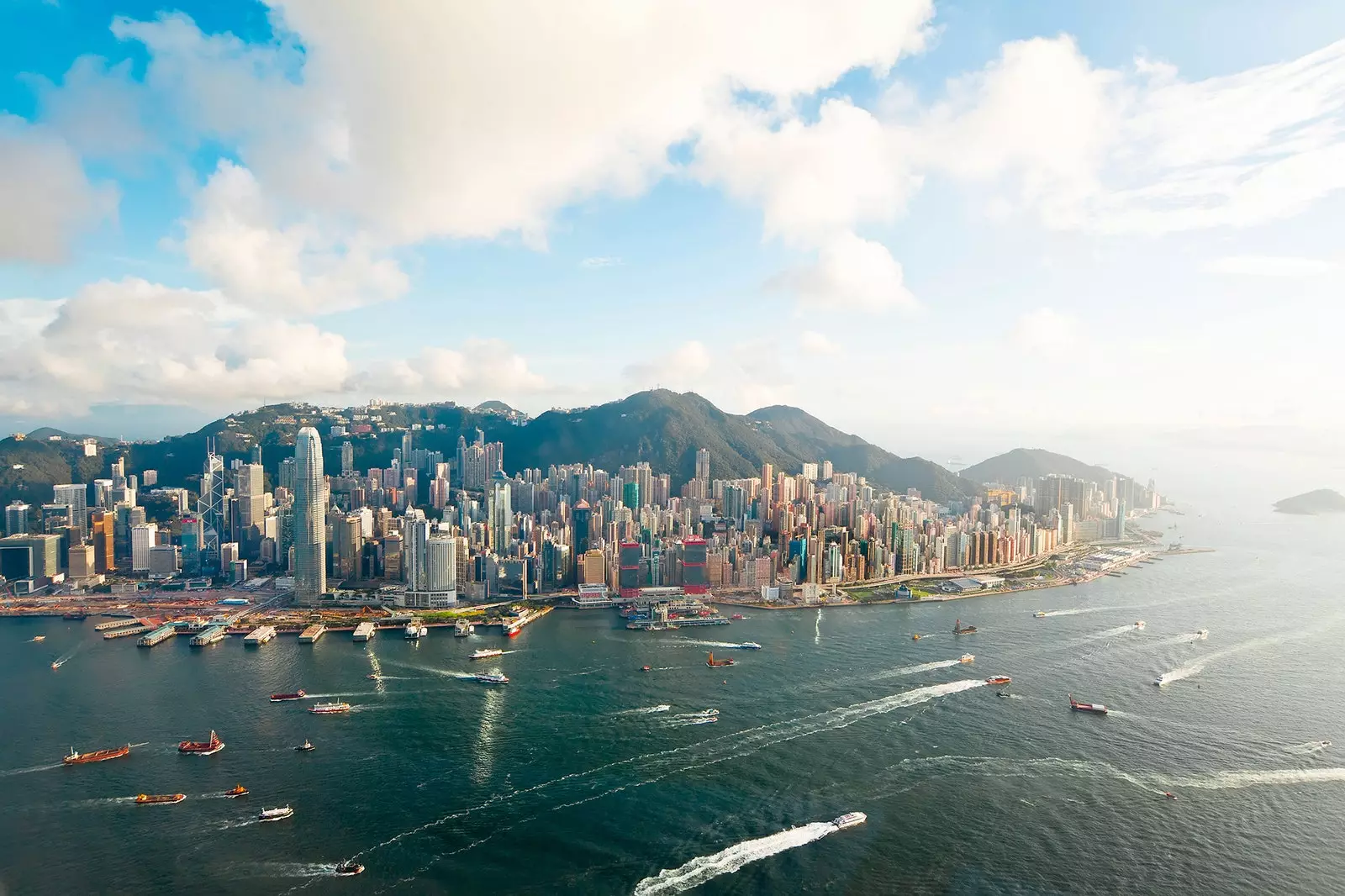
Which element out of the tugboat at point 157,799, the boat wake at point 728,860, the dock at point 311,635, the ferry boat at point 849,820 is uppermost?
the dock at point 311,635

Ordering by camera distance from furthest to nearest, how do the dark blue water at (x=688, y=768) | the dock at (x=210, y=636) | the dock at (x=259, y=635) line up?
the dock at (x=259, y=635)
the dock at (x=210, y=636)
the dark blue water at (x=688, y=768)

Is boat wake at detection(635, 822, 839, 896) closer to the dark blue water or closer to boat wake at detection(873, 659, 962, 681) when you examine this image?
the dark blue water

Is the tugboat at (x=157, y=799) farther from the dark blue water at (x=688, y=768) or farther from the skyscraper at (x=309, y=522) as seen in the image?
the skyscraper at (x=309, y=522)

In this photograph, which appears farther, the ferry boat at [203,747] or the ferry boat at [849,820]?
the ferry boat at [203,747]

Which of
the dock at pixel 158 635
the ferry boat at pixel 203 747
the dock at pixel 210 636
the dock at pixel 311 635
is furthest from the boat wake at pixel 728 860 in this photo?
the dock at pixel 158 635

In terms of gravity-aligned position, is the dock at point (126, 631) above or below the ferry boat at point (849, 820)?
above

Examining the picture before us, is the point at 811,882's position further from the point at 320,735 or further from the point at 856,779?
the point at 320,735

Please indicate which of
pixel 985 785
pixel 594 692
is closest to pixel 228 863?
pixel 594 692
